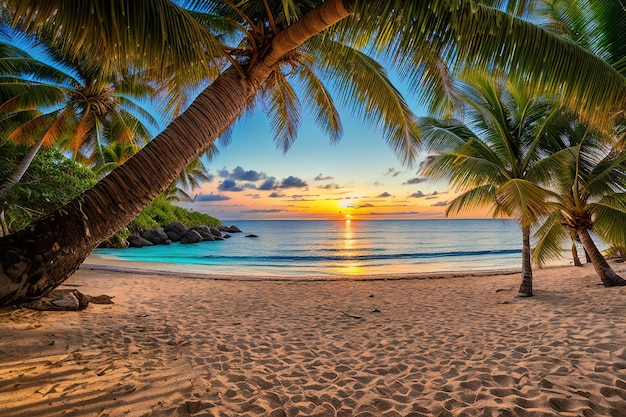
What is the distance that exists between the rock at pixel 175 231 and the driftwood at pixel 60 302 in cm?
2716

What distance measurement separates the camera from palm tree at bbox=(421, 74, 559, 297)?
717cm

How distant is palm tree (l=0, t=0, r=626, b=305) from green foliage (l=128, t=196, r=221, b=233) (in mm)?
24013

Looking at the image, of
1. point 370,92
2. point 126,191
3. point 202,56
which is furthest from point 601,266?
point 126,191

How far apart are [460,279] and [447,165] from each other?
5101 millimetres

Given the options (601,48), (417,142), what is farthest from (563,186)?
(417,142)

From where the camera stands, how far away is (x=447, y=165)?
7902 millimetres

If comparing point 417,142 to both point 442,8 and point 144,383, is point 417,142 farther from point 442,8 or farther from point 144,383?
point 144,383

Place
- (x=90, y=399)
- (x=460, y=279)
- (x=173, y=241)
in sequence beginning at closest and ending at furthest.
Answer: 1. (x=90, y=399)
2. (x=460, y=279)
3. (x=173, y=241)

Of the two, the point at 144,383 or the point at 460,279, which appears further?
the point at 460,279

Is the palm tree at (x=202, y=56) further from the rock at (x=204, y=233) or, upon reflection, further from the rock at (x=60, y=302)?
the rock at (x=204, y=233)

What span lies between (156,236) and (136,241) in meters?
2.26

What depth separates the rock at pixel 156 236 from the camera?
28386 millimetres

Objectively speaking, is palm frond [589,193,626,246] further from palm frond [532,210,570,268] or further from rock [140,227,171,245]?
rock [140,227,171,245]

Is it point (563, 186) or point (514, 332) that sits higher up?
point (563, 186)
